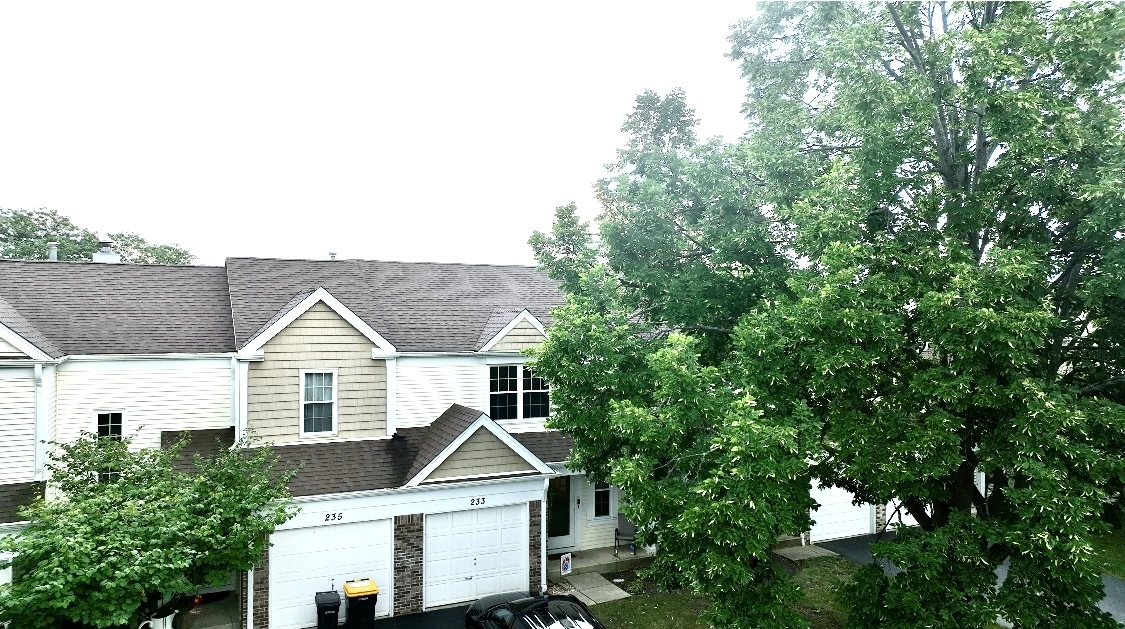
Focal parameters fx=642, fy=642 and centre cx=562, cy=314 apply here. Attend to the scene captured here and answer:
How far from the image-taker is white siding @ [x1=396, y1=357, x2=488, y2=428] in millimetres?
18734

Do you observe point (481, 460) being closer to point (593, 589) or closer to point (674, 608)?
point (593, 589)

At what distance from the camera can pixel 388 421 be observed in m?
18.1

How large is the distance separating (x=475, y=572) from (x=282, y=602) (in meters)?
4.46

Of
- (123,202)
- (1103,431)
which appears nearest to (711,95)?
(1103,431)

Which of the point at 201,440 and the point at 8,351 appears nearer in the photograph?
the point at 8,351

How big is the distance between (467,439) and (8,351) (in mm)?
10588

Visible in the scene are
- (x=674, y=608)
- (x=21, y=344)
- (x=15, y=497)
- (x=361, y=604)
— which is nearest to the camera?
(x=15, y=497)

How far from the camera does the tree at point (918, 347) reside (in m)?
9.91

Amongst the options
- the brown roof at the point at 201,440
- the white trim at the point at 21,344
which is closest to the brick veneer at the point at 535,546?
the brown roof at the point at 201,440

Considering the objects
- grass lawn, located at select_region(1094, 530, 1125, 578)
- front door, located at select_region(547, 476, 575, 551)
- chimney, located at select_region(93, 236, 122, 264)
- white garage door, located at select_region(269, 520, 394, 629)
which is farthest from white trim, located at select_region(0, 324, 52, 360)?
grass lawn, located at select_region(1094, 530, 1125, 578)

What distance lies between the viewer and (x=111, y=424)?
1670 cm

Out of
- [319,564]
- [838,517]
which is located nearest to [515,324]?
[319,564]

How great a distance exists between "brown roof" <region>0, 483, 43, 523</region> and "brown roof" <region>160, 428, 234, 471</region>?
279 centimetres

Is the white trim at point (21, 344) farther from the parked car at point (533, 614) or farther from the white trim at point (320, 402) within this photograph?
the parked car at point (533, 614)
